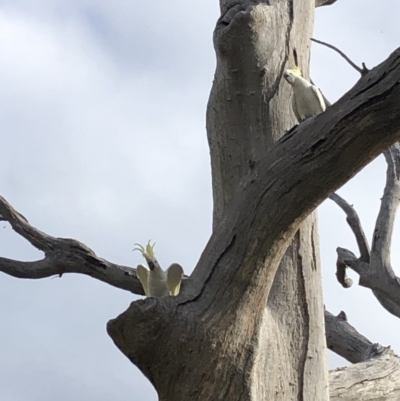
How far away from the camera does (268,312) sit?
2471 millimetres

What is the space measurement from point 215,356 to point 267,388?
0.37 meters

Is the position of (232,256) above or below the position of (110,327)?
above

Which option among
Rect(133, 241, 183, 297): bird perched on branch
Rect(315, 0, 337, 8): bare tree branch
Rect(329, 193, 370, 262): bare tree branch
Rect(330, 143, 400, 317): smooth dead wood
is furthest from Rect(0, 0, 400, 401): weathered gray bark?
Rect(329, 193, 370, 262): bare tree branch

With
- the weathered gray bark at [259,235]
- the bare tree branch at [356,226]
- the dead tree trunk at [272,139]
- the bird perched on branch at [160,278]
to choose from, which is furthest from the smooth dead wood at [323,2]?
the bird perched on branch at [160,278]

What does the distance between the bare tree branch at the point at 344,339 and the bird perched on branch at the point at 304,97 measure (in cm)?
157

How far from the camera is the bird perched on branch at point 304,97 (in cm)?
256

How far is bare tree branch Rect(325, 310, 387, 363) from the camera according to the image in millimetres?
3670

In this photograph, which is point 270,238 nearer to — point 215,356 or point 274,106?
point 215,356

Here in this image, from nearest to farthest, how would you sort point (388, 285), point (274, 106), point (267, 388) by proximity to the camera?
point (267, 388)
point (274, 106)
point (388, 285)

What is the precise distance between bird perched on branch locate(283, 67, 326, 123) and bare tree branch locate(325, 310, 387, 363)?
1569 mm

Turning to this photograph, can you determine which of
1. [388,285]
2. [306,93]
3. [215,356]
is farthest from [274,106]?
[388,285]

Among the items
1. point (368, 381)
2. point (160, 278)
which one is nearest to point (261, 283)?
point (160, 278)

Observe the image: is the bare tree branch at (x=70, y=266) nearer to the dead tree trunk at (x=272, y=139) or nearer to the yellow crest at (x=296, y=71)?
the dead tree trunk at (x=272, y=139)

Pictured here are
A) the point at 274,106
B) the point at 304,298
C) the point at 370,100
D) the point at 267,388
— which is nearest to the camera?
the point at 370,100
